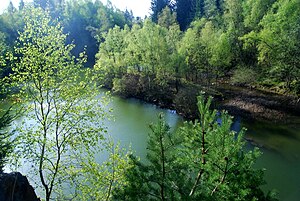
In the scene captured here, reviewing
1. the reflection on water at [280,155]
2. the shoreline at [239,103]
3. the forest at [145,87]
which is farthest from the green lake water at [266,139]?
the forest at [145,87]

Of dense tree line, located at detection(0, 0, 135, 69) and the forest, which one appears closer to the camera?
the forest

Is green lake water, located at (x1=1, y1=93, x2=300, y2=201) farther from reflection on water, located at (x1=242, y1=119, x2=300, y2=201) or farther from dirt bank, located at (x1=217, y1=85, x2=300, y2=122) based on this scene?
dirt bank, located at (x1=217, y1=85, x2=300, y2=122)

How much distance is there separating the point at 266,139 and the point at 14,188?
64.8 ft

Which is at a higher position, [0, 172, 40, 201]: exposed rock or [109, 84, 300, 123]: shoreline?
[109, 84, 300, 123]: shoreline

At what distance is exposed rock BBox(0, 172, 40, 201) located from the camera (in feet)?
30.1

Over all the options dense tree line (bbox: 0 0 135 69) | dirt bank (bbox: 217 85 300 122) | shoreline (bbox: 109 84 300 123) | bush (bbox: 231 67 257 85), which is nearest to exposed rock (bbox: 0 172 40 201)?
shoreline (bbox: 109 84 300 123)

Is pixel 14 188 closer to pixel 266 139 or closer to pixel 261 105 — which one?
pixel 266 139

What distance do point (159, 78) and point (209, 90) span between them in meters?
6.30

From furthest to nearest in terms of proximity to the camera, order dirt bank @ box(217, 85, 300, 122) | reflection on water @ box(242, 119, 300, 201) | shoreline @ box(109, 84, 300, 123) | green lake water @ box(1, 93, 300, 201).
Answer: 1. shoreline @ box(109, 84, 300, 123)
2. dirt bank @ box(217, 85, 300, 122)
3. green lake water @ box(1, 93, 300, 201)
4. reflection on water @ box(242, 119, 300, 201)

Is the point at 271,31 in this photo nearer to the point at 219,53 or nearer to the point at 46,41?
the point at 219,53

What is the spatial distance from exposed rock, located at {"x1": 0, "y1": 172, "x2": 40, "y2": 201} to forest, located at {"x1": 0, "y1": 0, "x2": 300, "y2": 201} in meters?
0.47

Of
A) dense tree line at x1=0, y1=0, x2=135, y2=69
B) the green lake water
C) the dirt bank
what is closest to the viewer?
the green lake water

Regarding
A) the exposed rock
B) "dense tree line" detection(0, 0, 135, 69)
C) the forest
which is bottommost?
the exposed rock

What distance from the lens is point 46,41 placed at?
1085cm
